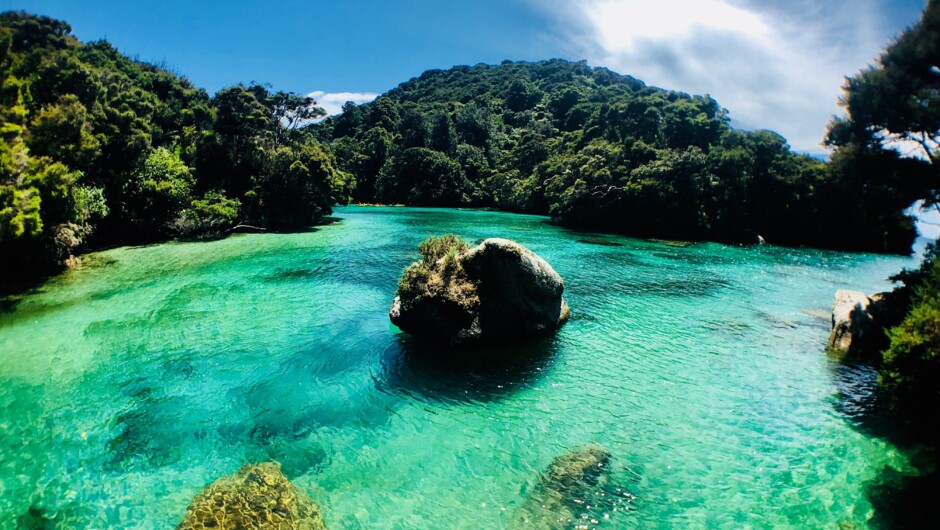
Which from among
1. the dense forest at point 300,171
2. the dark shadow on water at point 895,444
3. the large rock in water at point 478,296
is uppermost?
the dense forest at point 300,171

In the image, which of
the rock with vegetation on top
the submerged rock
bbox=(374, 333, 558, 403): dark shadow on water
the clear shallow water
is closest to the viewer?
the submerged rock

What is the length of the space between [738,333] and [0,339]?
26993 millimetres

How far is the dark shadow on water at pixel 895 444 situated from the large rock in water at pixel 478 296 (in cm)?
923

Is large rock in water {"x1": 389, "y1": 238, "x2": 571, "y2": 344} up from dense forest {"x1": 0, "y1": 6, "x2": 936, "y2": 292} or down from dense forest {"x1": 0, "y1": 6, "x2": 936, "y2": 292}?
down

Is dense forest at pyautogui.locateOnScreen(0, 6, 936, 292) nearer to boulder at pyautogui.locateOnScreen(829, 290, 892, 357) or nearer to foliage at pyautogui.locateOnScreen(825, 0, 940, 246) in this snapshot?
foliage at pyautogui.locateOnScreen(825, 0, 940, 246)

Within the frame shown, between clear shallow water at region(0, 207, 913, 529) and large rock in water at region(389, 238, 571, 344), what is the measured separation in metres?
0.99

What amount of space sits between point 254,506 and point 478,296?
978 cm

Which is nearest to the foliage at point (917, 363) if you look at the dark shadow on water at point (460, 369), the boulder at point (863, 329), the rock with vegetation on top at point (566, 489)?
the rock with vegetation on top at point (566, 489)

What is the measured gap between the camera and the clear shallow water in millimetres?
8289

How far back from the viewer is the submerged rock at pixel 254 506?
6.83 metres

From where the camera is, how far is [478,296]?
15664 mm

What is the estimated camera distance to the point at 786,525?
774 centimetres

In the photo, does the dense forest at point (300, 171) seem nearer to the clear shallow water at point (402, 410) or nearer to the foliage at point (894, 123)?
the foliage at point (894, 123)

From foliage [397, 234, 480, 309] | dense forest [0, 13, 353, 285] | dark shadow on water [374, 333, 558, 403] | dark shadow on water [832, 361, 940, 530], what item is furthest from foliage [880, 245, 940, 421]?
dense forest [0, 13, 353, 285]
